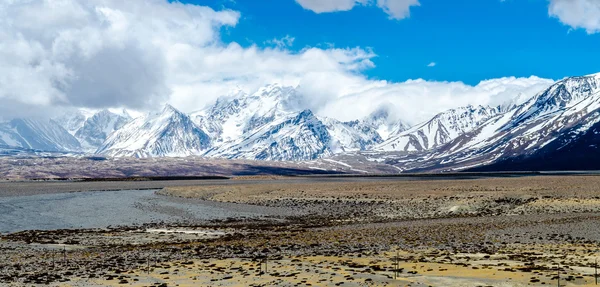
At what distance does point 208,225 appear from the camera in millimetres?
60375

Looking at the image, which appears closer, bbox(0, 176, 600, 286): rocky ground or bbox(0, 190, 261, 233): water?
bbox(0, 176, 600, 286): rocky ground

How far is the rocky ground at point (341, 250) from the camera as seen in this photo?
2730 cm

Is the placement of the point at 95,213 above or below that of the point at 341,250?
below

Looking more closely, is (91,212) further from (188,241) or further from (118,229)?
(188,241)

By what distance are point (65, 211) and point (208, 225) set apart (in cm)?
2818

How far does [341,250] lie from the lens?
Answer: 124 feet

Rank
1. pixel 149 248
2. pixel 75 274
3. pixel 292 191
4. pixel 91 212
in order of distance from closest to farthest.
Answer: pixel 75 274 → pixel 149 248 → pixel 91 212 → pixel 292 191

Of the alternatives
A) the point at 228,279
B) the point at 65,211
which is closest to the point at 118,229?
the point at 65,211

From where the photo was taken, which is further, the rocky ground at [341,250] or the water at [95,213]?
the water at [95,213]

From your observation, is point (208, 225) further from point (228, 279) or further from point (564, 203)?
point (564, 203)

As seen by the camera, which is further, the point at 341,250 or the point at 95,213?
the point at 95,213

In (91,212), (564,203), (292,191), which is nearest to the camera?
(564,203)

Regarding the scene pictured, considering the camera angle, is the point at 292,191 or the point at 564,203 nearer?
the point at 564,203

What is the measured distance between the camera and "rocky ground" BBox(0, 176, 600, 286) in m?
27.3
